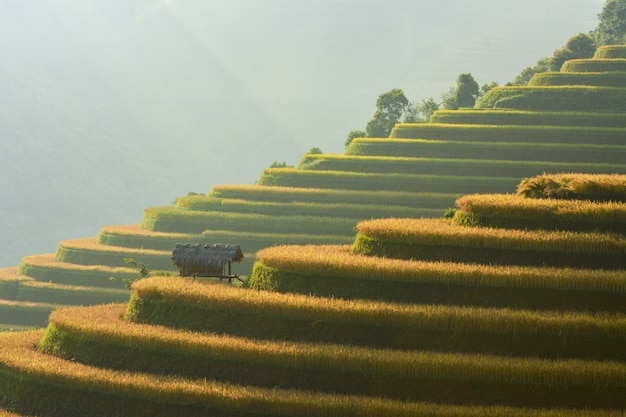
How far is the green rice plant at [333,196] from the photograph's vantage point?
2453 inches

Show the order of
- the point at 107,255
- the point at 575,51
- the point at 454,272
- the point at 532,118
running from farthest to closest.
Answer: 1. the point at 575,51
2. the point at 532,118
3. the point at 107,255
4. the point at 454,272

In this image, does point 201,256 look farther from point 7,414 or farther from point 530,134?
point 530,134

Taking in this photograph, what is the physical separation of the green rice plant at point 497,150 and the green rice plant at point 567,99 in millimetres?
7415

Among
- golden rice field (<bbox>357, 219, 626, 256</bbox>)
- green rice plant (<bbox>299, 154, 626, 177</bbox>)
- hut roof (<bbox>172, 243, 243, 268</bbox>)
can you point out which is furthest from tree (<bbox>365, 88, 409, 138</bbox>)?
golden rice field (<bbox>357, 219, 626, 256</bbox>)

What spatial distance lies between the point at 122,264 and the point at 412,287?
3493 centimetres

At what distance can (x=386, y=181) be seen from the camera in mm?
65062

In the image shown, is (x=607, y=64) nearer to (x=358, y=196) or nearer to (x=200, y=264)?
(x=358, y=196)

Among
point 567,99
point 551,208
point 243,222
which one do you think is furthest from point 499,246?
point 567,99

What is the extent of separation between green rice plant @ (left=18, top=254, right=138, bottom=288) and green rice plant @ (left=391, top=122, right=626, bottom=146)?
69.4ft

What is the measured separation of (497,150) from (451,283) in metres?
Result: 38.6

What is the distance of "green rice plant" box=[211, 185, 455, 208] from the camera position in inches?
2453

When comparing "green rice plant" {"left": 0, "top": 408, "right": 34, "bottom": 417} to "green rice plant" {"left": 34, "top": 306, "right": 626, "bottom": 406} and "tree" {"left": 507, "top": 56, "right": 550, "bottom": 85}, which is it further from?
"tree" {"left": 507, "top": 56, "right": 550, "bottom": 85}

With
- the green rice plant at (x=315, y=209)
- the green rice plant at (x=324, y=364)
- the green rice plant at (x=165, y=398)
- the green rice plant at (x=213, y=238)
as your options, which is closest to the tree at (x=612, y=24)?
the green rice plant at (x=315, y=209)

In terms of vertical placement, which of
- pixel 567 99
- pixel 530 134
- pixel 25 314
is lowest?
pixel 25 314
